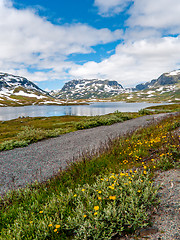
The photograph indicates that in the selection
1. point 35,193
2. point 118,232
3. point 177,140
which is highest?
point 177,140

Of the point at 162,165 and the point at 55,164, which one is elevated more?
the point at 162,165

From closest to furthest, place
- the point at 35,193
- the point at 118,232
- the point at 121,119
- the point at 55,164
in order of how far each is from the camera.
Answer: the point at 118,232
the point at 35,193
the point at 55,164
the point at 121,119

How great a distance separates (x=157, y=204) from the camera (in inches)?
152

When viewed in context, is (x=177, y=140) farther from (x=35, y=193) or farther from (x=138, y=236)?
(x=35, y=193)

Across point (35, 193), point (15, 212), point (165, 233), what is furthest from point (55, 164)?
point (165, 233)

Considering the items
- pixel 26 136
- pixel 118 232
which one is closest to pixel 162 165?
pixel 118 232

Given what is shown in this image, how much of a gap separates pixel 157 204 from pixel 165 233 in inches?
35.9

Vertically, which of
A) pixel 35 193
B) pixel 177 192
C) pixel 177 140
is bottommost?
pixel 35 193

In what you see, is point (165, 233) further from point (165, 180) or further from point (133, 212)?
point (165, 180)

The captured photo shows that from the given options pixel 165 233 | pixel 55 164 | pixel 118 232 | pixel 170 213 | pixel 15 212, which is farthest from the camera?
pixel 55 164

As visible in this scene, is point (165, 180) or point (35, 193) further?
point (35, 193)

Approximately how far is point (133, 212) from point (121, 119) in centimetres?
2904

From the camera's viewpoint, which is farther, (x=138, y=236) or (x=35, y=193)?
(x=35, y=193)

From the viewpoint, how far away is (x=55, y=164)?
1048 cm
